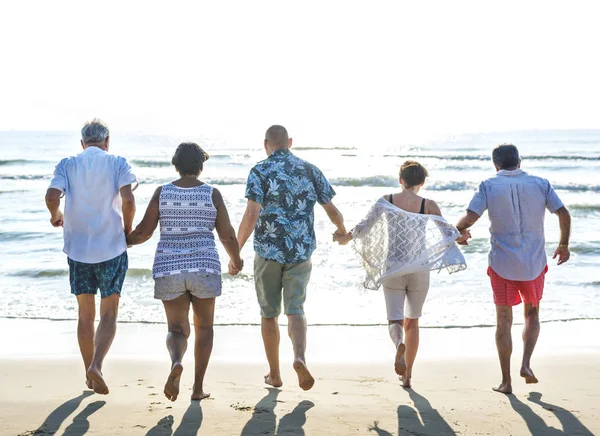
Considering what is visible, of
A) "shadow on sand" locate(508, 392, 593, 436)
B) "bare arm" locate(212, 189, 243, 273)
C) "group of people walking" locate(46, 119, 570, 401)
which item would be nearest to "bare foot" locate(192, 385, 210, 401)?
"group of people walking" locate(46, 119, 570, 401)

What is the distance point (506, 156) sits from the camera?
15.8 ft

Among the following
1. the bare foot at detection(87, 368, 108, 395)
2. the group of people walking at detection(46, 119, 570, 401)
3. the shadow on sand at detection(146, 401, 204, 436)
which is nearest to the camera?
the shadow on sand at detection(146, 401, 204, 436)

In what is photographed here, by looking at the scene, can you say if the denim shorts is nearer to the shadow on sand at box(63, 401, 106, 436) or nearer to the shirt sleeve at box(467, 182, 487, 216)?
the shadow on sand at box(63, 401, 106, 436)

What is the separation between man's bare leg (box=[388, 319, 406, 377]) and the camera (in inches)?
180

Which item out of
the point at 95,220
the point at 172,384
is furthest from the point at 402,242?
the point at 95,220

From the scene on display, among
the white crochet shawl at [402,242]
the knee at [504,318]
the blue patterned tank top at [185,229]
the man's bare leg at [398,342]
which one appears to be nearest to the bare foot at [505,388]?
the knee at [504,318]

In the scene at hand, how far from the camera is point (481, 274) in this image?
32.4ft

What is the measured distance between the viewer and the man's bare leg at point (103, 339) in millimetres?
4164

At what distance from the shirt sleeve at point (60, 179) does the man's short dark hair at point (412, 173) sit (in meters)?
2.08

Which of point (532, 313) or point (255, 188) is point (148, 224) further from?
point (532, 313)

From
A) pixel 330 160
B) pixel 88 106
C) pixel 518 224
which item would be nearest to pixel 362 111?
pixel 330 160

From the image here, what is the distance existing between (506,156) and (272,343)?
6.23 feet

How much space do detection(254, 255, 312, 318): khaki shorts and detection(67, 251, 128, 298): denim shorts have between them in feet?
2.81

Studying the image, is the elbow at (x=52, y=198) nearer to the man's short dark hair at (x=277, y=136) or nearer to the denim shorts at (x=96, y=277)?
the denim shorts at (x=96, y=277)
